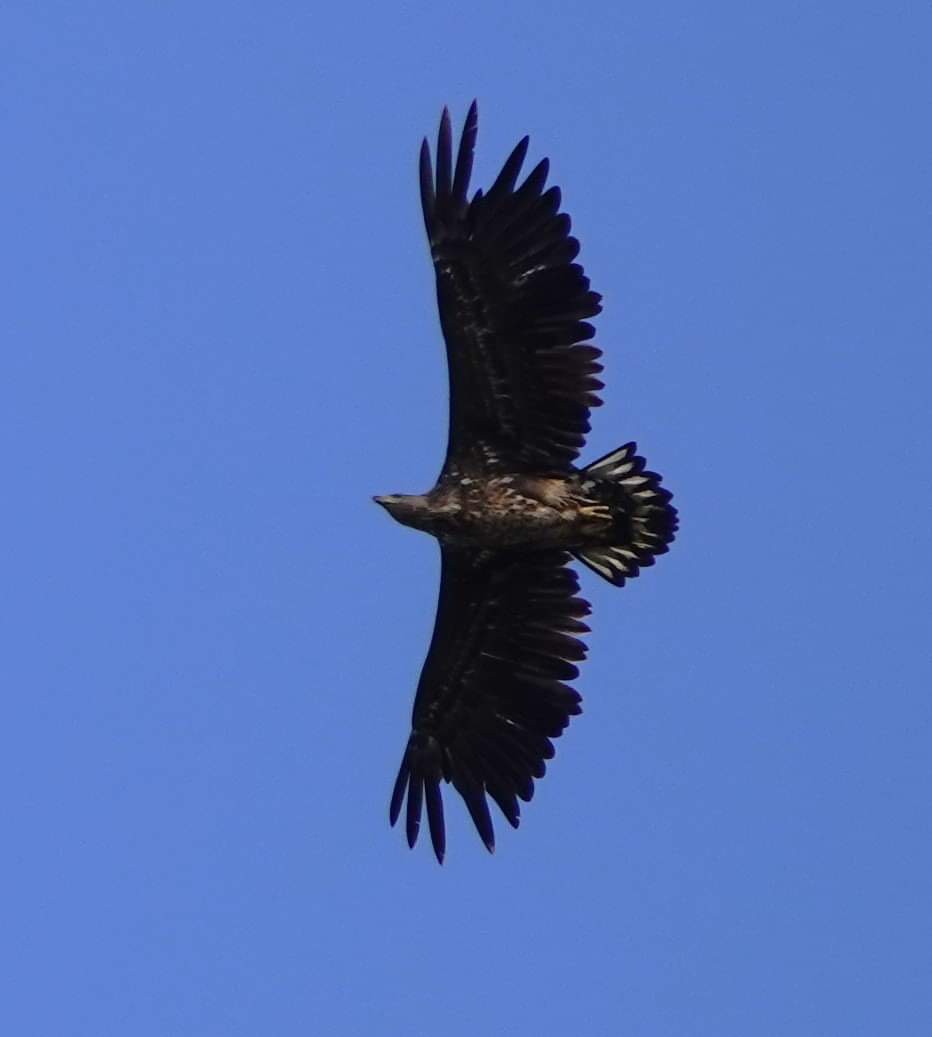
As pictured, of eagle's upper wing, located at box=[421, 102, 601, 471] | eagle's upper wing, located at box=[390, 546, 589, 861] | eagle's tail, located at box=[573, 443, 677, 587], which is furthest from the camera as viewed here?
eagle's upper wing, located at box=[390, 546, 589, 861]

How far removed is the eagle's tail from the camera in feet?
58.3

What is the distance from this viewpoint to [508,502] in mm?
17844

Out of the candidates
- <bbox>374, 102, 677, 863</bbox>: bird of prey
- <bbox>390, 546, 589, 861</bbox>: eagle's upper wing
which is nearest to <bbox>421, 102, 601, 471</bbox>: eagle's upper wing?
<bbox>374, 102, 677, 863</bbox>: bird of prey

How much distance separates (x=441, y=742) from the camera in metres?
19.0

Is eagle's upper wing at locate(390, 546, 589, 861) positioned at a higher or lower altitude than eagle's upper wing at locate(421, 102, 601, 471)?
lower

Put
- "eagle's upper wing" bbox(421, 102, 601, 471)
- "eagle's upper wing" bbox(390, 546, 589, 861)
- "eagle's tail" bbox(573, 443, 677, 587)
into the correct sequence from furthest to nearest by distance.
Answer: "eagle's upper wing" bbox(390, 546, 589, 861) → "eagle's tail" bbox(573, 443, 677, 587) → "eagle's upper wing" bbox(421, 102, 601, 471)

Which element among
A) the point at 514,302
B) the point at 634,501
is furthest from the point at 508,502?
the point at 514,302

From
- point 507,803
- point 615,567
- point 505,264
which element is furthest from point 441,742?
point 505,264

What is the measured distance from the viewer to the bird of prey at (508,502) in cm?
1748

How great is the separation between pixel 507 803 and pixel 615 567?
1804 millimetres

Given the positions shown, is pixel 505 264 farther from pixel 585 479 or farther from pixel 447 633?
pixel 447 633

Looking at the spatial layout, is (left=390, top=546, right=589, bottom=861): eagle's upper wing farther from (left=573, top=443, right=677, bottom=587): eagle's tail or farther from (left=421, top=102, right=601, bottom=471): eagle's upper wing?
(left=421, top=102, right=601, bottom=471): eagle's upper wing

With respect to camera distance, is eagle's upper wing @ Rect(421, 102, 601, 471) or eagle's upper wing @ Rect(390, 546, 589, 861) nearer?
eagle's upper wing @ Rect(421, 102, 601, 471)

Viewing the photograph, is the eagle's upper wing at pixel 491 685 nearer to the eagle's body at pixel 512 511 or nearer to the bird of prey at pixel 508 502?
the bird of prey at pixel 508 502
